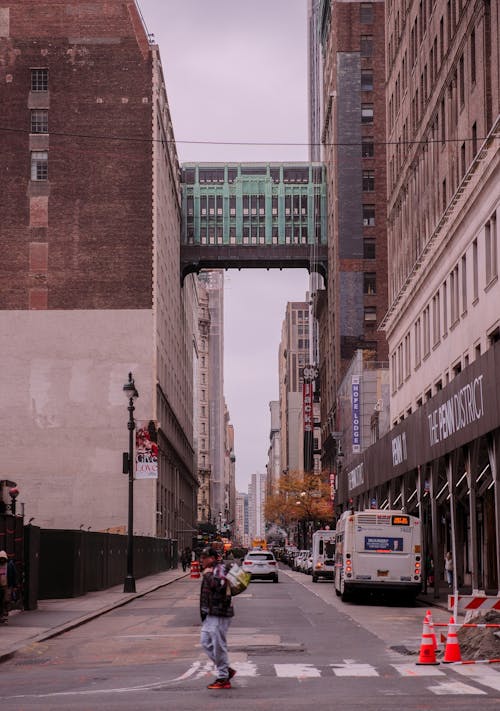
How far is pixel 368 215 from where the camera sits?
405 ft

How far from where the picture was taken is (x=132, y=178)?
91.1 m

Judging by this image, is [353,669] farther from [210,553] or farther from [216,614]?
[210,553]

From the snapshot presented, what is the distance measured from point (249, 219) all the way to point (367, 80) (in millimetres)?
19014

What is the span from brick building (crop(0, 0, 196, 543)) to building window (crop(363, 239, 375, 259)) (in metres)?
31.9

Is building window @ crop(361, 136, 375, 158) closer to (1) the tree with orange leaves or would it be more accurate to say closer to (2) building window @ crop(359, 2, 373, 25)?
(2) building window @ crop(359, 2, 373, 25)

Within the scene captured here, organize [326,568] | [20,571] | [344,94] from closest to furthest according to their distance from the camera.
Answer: [20,571] < [326,568] < [344,94]

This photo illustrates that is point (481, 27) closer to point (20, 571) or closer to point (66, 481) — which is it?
point (20, 571)

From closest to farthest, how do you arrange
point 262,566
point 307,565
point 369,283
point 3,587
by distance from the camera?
1. point 3,587
2. point 262,566
3. point 307,565
4. point 369,283

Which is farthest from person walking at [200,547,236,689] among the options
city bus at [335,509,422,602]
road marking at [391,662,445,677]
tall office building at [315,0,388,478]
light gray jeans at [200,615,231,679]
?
tall office building at [315,0,388,478]

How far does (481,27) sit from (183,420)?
9095 centimetres

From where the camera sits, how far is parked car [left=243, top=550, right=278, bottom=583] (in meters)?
61.1

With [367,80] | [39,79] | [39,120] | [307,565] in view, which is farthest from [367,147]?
[307,565]

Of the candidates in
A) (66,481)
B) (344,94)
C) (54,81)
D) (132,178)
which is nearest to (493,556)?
(66,481)

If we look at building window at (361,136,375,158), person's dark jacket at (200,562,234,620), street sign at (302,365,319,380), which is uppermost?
building window at (361,136,375,158)
